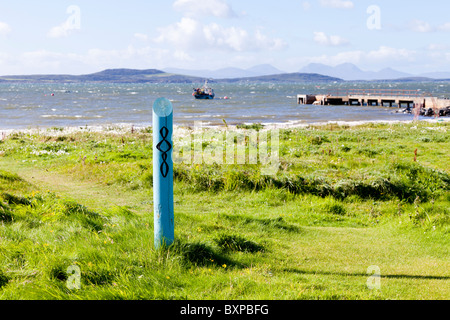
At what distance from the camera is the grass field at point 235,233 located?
15.4ft

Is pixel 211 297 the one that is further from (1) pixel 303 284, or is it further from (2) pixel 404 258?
(2) pixel 404 258

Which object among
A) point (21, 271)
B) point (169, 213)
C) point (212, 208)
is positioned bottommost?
point (212, 208)

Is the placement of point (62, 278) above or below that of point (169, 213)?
below

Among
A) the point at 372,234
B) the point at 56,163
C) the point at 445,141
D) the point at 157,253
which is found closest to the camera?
the point at 157,253

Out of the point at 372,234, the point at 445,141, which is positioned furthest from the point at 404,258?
the point at 445,141

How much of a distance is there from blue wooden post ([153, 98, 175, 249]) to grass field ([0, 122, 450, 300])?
0.24 meters

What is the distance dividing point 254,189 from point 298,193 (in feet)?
3.94

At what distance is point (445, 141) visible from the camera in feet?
68.8

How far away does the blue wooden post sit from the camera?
4.91m

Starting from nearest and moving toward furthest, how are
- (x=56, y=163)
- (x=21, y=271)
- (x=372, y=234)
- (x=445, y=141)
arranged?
1. (x=21, y=271)
2. (x=372, y=234)
3. (x=56, y=163)
4. (x=445, y=141)

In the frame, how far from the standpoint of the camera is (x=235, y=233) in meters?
6.69

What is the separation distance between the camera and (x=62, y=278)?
15.7 ft
